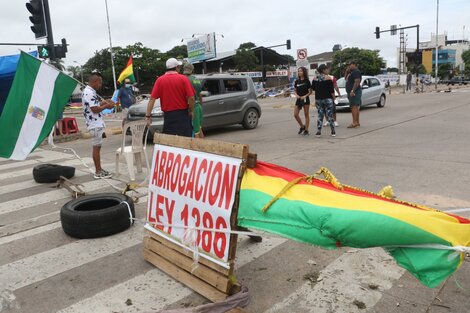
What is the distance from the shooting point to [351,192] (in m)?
2.64

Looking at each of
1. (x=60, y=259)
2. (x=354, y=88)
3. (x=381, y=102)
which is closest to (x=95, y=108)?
(x=60, y=259)

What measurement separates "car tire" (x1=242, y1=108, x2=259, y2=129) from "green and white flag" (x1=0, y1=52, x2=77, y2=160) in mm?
7848

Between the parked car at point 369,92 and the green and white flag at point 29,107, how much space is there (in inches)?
542

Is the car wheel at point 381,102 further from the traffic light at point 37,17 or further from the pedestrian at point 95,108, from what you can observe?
the pedestrian at point 95,108

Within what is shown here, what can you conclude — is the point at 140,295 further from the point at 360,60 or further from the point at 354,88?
the point at 360,60

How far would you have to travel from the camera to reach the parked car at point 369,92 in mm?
17641

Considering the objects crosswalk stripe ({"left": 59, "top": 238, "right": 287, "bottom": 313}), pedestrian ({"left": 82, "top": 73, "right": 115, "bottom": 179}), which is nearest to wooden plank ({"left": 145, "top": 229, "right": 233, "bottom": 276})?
crosswalk stripe ({"left": 59, "top": 238, "right": 287, "bottom": 313})

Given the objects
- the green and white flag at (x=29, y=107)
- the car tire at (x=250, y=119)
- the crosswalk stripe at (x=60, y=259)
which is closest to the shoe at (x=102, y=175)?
the green and white flag at (x=29, y=107)

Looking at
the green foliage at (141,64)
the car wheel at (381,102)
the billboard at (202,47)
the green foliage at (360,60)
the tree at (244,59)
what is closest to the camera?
the car wheel at (381,102)

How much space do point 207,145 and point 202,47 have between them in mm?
41690

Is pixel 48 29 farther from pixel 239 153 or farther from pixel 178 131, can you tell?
pixel 239 153

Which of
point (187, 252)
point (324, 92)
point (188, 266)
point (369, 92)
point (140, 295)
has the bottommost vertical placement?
point (140, 295)

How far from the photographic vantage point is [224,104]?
1240cm

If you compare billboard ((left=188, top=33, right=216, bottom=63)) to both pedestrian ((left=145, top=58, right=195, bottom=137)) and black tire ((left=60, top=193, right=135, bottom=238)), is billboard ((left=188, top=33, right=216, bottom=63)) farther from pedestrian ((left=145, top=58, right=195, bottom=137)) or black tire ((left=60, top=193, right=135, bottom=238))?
black tire ((left=60, top=193, right=135, bottom=238))
